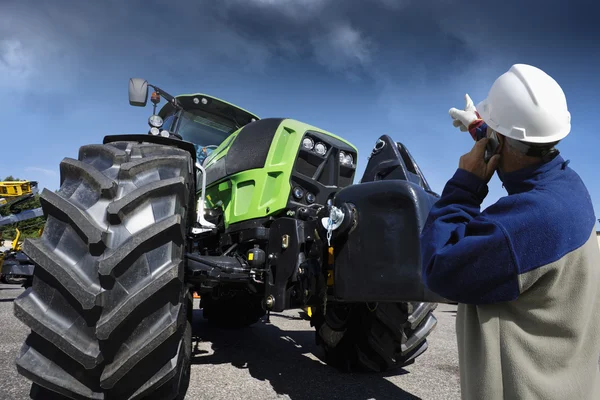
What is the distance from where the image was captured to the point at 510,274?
3.77 feet

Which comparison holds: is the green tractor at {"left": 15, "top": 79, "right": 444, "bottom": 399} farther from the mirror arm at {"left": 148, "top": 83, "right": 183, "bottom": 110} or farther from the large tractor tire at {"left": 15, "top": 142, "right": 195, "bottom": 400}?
the mirror arm at {"left": 148, "top": 83, "right": 183, "bottom": 110}

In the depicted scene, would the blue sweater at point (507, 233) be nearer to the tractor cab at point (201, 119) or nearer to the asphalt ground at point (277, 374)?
the asphalt ground at point (277, 374)

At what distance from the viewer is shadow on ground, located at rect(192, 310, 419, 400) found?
3.15m

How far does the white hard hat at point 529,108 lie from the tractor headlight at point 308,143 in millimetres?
1881

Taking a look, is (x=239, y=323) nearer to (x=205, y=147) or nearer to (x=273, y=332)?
(x=273, y=332)

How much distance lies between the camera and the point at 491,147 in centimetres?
136

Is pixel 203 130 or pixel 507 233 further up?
pixel 203 130

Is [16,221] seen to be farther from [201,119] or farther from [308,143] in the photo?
[308,143]

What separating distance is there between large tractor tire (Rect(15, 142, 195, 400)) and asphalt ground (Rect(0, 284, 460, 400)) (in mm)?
928

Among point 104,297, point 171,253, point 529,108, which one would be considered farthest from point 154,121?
point 529,108

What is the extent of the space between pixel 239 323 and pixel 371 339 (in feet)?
8.00

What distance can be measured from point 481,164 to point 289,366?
2.95m

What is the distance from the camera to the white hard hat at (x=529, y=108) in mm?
1255

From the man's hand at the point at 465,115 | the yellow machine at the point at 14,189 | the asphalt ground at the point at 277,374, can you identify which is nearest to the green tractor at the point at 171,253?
the asphalt ground at the point at 277,374
